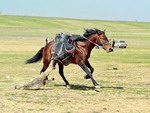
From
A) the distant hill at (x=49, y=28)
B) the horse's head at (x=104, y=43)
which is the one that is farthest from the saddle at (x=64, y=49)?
the distant hill at (x=49, y=28)

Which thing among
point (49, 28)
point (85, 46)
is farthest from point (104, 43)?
point (49, 28)

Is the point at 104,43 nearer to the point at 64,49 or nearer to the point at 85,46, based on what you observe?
the point at 85,46

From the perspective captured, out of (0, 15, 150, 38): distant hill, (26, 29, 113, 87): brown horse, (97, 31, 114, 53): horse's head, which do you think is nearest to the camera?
(26, 29, 113, 87): brown horse

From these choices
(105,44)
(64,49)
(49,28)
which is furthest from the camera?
(49,28)

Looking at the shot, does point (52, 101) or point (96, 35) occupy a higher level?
point (96, 35)

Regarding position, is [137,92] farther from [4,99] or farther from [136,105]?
[4,99]

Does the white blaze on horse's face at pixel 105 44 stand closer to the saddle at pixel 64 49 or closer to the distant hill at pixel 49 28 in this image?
the saddle at pixel 64 49

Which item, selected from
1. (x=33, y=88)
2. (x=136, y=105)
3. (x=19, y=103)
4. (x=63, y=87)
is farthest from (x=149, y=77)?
(x=19, y=103)

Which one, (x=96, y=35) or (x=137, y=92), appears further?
(x=96, y=35)

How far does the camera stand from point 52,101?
13.3 metres

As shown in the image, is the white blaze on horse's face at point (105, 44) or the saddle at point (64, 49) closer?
the saddle at point (64, 49)

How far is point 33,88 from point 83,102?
3498mm

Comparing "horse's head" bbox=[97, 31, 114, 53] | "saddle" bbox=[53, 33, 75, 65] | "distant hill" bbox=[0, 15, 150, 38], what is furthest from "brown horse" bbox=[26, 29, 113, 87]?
"distant hill" bbox=[0, 15, 150, 38]

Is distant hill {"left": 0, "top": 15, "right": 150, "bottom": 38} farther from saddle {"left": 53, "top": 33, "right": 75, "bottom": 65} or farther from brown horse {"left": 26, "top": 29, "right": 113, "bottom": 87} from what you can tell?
saddle {"left": 53, "top": 33, "right": 75, "bottom": 65}
